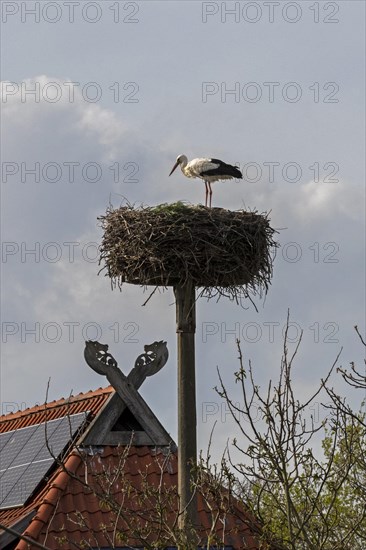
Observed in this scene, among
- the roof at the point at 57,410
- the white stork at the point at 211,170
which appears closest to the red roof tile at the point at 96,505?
the roof at the point at 57,410

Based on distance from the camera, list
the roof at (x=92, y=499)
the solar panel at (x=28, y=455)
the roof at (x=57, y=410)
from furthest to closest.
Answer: the roof at (x=57, y=410) < the solar panel at (x=28, y=455) < the roof at (x=92, y=499)

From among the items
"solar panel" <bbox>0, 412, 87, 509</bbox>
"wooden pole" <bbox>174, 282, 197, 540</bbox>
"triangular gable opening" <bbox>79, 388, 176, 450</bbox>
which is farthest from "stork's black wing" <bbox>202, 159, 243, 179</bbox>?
"solar panel" <bbox>0, 412, 87, 509</bbox>

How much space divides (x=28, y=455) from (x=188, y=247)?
3.55 meters

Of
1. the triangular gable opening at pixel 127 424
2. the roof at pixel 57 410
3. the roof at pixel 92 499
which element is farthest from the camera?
the roof at pixel 57 410

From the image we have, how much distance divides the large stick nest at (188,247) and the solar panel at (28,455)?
1892 millimetres

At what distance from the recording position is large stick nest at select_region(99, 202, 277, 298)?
11805mm

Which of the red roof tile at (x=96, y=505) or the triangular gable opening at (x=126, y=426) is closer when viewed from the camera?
the red roof tile at (x=96, y=505)

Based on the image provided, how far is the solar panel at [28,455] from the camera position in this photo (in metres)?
13.0

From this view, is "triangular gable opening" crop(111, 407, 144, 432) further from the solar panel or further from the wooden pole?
the wooden pole

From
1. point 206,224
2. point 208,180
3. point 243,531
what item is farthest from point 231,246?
point 243,531

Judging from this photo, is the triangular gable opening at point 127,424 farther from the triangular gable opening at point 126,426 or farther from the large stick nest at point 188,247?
the large stick nest at point 188,247

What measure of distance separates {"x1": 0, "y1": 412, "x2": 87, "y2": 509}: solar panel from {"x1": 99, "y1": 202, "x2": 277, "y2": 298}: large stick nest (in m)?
1.89

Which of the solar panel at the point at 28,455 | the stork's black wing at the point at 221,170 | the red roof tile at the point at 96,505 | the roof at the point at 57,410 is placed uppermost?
the stork's black wing at the point at 221,170

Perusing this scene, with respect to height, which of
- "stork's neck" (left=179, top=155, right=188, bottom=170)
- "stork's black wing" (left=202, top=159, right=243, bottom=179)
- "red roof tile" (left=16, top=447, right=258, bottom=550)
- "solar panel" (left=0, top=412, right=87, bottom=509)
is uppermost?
"stork's neck" (left=179, top=155, right=188, bottom=170)
